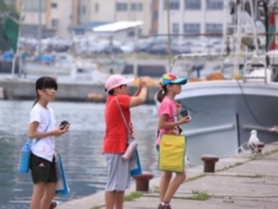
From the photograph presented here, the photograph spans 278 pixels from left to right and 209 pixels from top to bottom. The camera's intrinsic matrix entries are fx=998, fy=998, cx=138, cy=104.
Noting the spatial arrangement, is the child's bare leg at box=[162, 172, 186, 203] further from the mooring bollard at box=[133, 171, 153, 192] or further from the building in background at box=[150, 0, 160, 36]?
the building in background at box=[150, 0, 160, 36]

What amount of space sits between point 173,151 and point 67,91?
158 ft

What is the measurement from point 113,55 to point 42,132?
9314 centimetres

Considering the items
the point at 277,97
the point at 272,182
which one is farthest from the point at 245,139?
the point at 272,182

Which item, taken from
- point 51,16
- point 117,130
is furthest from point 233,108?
point 51,16

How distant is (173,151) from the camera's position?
10.3 m

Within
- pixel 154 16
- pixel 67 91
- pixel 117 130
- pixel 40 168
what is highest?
pixel 154 16

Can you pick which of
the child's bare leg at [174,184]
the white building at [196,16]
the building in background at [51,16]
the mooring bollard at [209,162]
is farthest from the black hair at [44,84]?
the building in background at [51,16]

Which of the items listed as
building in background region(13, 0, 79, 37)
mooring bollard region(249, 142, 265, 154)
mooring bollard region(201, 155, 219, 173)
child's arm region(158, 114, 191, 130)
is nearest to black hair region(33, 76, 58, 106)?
child's arm region(158, 114, 191, 130)

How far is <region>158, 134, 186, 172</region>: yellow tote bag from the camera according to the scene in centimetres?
1032

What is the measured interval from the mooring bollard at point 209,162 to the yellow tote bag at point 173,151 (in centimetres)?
426

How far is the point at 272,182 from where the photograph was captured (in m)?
13.8

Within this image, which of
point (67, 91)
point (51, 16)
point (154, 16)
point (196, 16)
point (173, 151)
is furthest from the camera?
point (51, 16)

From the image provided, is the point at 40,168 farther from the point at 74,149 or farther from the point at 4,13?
the point at 4,13

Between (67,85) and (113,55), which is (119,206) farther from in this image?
(113,55)
